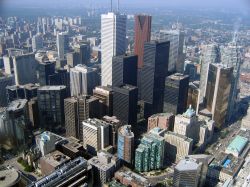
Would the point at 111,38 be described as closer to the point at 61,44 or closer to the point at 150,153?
the point at 150,153

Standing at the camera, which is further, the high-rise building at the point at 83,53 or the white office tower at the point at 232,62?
the high-rise building at the point at 83,53

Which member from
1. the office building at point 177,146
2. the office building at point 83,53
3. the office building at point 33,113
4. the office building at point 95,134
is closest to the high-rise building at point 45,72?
the office building at point 33,113

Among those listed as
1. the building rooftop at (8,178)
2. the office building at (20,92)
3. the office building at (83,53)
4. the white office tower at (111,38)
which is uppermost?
the white office tower at (111,38)

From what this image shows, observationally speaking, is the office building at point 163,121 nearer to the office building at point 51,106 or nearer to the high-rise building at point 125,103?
the high-rise building at point 125,103

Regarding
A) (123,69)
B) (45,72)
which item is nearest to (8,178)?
(123,69)

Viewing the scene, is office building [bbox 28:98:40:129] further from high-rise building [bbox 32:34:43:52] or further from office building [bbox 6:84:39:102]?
high-rise building [bbox 32:34:43:52]

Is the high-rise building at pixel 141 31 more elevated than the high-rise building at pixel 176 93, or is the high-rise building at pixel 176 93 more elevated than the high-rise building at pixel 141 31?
the high-rise building at pixel 141 31

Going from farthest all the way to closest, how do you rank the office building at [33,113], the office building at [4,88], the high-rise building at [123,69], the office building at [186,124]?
the office building at [4,88]
the high-rise building at [123,69]
the office building at [33,113]
the office building at [186,124]
